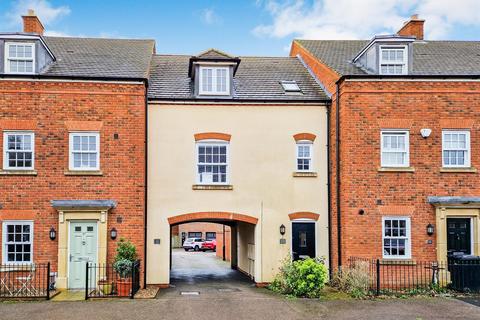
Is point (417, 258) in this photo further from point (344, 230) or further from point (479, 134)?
point (479, 134)

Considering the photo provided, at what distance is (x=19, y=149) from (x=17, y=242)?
2998mm

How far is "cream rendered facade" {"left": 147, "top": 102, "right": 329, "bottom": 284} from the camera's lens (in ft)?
61.9

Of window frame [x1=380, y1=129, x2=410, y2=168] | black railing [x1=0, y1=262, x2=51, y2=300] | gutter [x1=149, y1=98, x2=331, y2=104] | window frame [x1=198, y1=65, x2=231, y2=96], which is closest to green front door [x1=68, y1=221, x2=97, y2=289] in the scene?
black railing [x1=0, y1=262, x2=51, y2=300]

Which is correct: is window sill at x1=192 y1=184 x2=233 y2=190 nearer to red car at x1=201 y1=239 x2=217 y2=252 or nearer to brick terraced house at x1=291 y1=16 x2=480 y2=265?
brick terraced house at x1=291 y1=16 x2=480 y2=265

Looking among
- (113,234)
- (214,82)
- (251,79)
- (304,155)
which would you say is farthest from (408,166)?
(113,234)

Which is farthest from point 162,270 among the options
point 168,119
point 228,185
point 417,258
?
point 417,258

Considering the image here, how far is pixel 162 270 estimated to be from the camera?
18531mm

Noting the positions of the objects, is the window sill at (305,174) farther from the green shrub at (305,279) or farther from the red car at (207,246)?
the red car at (207,246)

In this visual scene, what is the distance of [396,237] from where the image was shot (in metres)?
18.0

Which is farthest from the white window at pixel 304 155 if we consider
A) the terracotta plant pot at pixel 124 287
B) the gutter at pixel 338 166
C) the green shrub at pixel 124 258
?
the terracotta plant pot at pixel 124 287

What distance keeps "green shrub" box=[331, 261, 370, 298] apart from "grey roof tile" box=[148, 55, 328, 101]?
619cm

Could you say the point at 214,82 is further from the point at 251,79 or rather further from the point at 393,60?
the point at 393,60

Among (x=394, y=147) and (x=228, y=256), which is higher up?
(x=394, y=147)

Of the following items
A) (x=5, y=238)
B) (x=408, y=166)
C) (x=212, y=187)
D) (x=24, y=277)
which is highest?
(x=408, y=166)
